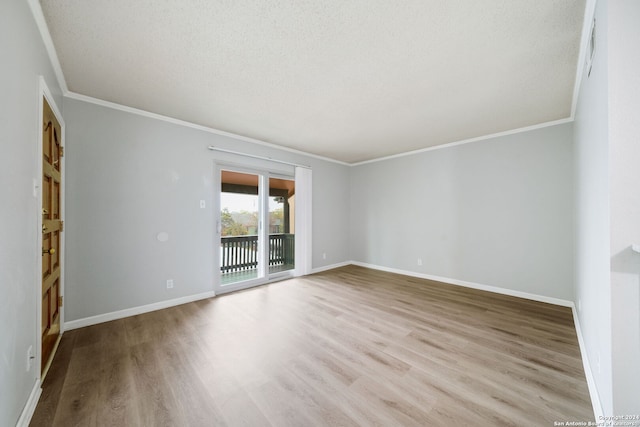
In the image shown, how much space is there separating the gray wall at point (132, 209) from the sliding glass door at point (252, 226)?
37cm

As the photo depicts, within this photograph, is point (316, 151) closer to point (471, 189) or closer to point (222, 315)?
point (471, 189)

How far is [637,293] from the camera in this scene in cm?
105

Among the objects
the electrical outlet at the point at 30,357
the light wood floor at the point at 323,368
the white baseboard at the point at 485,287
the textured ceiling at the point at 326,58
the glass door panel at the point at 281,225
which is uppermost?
the textured ceiling at the point at 326,58

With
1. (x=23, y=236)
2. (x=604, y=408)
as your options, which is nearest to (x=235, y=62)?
(x=23, y=236)

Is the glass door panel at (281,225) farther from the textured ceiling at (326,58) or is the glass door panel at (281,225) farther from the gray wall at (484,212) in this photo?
the gray wall at (484,212)

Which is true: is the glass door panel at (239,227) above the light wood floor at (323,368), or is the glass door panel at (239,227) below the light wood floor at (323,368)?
above

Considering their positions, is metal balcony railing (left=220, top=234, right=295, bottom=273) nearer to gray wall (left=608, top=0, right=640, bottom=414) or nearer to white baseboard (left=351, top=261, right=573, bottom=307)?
white baseboard (left=351, top=261, right=573, bottom=307)

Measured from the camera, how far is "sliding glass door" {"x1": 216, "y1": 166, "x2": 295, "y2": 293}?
154 inches

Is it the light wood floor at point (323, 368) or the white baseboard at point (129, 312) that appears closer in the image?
the light wood floor at point (323, 368)

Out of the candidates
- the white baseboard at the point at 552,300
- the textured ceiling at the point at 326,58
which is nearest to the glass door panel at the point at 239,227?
the textured ceiling at the point at 326,58

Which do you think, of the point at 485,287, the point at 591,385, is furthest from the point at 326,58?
the point at 485,287

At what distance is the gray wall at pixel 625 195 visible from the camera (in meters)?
1.05

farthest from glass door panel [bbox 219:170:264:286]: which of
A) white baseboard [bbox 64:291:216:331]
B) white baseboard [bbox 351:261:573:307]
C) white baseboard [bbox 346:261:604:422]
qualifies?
white baseboard [bbox 351:261:573:307]

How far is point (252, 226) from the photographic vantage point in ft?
13.9
